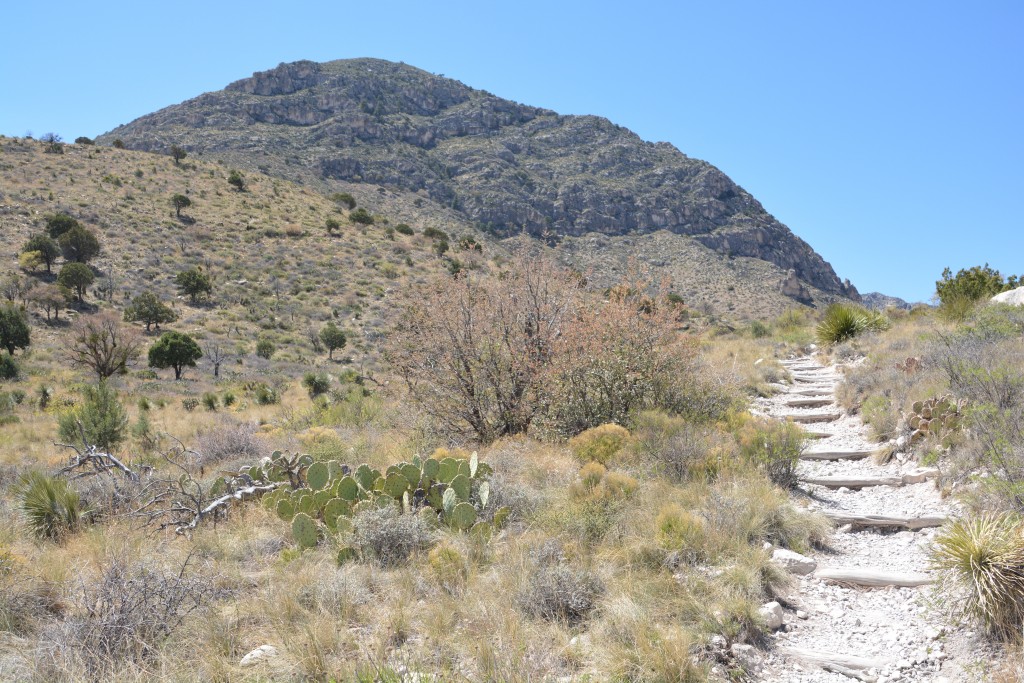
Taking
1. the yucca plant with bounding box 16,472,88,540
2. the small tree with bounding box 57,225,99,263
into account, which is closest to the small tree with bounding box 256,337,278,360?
the small tree with bounding box 57,225,99,263

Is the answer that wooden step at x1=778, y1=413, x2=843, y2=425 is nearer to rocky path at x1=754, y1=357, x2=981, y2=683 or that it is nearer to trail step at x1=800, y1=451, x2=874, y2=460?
trail step at x1=800, y1=451, x2=874, y2=460

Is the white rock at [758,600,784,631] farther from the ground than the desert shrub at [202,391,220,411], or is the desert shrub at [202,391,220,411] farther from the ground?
the white rock at [758,600,784,631]

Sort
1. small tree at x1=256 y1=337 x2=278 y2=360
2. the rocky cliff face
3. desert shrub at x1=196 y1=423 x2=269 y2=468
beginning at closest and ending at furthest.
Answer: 1. desert shrub at x1=196 y1=423 x2=269 y2=468
2. small tree at x1=256 y1=337 x2=278 y2=360
3. the rocky cliff face

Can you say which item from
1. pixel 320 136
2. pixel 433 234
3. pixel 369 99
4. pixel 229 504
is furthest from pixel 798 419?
pixel 369 99

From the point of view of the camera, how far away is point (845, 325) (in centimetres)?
1670

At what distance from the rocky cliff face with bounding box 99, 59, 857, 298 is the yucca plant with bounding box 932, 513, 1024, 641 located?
192 ft

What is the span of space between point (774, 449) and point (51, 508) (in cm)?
798

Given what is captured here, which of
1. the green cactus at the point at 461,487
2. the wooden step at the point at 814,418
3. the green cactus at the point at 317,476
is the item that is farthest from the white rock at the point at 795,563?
the wooden step at the point at 814,418

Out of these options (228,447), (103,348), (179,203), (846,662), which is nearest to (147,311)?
(103,348)

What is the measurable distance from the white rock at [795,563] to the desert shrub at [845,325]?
13.9 m

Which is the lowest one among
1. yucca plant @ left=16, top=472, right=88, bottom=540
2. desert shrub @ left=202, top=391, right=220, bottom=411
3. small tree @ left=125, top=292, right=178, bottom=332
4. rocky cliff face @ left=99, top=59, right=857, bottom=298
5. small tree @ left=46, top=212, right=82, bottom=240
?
desert shrub @ left=202, top=391, right=220, bottom=411

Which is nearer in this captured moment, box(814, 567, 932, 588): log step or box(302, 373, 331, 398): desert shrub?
box(814, 567, 932, 588): log step

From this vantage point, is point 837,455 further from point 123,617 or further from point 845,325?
point 845,325

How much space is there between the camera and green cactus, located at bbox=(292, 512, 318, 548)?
5.12m
